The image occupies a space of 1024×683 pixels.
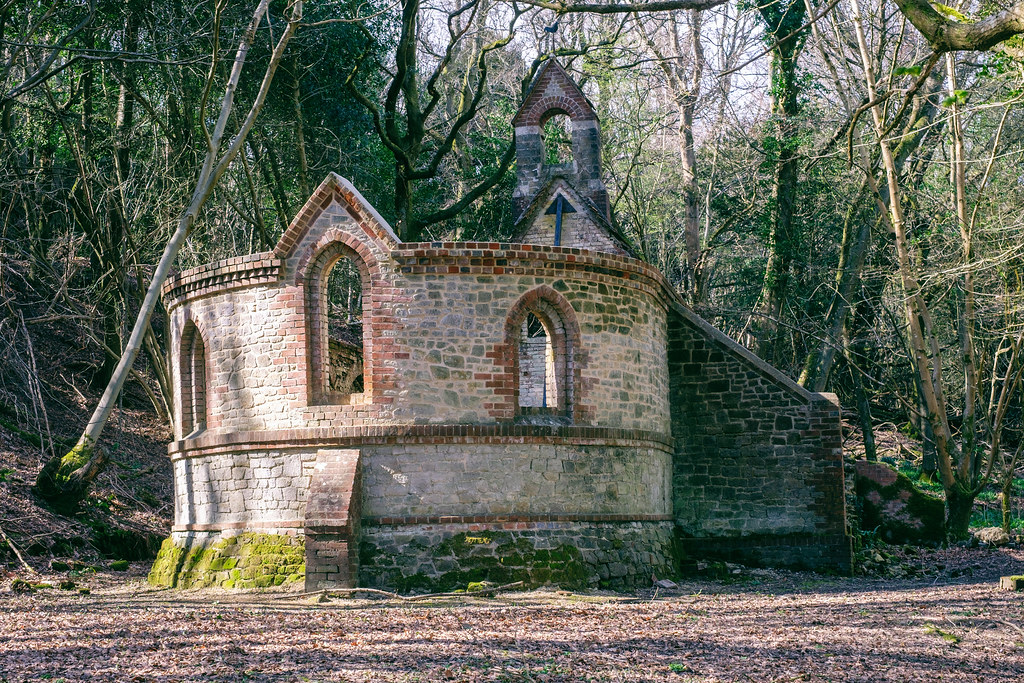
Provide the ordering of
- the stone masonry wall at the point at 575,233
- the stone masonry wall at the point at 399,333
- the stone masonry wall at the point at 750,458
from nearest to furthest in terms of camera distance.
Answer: the stone masonry wall at the point at 399,333 < the stone masonry wall at the point at 750,458 < the stone masonry wall at the point at 575,233

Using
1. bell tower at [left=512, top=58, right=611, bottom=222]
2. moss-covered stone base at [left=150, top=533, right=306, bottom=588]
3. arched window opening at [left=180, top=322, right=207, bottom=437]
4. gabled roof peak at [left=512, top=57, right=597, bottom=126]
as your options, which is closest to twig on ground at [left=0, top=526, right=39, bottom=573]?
moss-covered stone base at [left=150, top=533, right=306, bottom=588]

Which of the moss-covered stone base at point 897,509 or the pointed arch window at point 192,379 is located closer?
the pointed arch window at point 192,379

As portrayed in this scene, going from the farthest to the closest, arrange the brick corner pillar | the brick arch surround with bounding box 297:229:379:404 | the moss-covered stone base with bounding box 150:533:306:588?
the brick arch surround with bounding box 297:229:379:404
the moss-covered stone base with bounding box 150:533:306:588
the brick corner pillar

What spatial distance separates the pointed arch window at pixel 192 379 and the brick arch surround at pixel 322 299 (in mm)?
2071

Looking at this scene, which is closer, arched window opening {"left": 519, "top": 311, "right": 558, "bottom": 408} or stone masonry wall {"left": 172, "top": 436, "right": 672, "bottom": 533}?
stone masonry wall {"left": 172, "top": 436, "right": 672, "bottom": 533}

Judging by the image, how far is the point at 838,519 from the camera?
649 inches

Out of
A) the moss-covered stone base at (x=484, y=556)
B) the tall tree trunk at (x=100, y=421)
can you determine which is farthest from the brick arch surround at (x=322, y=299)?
the tall tree trunk at (x=100, y=421)

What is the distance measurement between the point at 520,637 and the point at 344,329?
21.5 meters

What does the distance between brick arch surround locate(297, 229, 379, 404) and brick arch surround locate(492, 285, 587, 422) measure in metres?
1.76

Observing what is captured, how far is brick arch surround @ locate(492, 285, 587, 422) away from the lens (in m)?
13.5

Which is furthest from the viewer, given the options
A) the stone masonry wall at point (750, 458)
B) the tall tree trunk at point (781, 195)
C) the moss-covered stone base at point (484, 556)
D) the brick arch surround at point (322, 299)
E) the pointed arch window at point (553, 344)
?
the tall tree trunk at point (781, 195)

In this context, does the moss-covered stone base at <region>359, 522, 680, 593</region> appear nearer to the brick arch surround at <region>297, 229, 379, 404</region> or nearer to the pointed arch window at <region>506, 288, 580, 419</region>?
the pointed arch window at <region>506, 288, 580, 419</region>

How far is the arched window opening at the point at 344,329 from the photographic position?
2293 cm

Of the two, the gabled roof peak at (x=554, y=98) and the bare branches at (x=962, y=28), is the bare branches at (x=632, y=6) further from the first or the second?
the gabled roof peak at (x=554, y=98)
